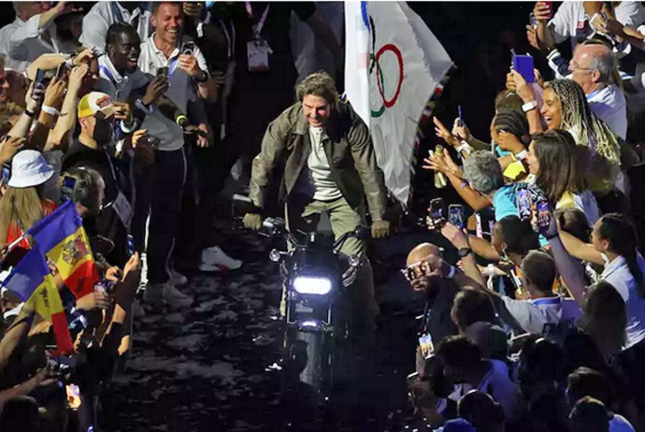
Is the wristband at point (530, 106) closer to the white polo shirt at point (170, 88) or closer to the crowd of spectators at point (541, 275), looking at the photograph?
the crowd of spectators at point (541, 275)

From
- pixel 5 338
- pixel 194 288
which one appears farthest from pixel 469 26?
pixel 5 338

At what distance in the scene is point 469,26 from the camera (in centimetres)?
1636

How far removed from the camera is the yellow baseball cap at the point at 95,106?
417 inches

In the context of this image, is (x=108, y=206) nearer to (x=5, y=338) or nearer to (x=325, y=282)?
(x=325, y=282)

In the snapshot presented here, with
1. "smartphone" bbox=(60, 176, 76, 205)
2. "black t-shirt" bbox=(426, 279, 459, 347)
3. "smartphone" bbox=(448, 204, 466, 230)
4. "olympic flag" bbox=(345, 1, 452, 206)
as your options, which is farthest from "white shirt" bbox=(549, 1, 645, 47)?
"smartphone" bbox=(60, 176, 76, 205)

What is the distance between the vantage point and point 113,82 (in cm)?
1159

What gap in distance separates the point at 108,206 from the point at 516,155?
2.72 metres

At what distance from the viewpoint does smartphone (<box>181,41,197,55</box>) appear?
12398mm

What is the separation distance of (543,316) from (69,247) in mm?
2502

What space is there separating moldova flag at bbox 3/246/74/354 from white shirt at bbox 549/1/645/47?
735 cm

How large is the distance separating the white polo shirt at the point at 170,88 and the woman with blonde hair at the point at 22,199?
2943 mm

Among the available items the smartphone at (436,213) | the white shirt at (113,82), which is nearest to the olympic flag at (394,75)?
the white shirt at (113,82)

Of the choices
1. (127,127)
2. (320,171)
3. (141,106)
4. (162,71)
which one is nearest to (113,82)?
(141,106)

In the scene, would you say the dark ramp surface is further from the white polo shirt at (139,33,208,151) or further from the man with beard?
the white polo shirt at (139,33,208,151)
